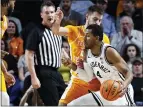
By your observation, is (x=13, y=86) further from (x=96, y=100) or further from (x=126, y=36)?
(x=96, y=100)

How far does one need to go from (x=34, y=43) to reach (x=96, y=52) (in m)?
1.31

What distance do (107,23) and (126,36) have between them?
0.48 m

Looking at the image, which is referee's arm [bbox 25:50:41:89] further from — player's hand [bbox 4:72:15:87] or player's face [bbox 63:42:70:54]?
player's face [bbox 63:42:70:54]

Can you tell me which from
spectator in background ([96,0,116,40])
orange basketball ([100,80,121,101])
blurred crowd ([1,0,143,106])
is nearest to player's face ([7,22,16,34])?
blurred crowd ([1,0,143,106])

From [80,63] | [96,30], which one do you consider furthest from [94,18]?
[80,63]

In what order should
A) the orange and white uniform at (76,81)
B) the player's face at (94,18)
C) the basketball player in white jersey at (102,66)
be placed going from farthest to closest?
the player's face at (94,18)
the orange and white uniform at (76,81)
the basketball player in white jersey at (102,66)

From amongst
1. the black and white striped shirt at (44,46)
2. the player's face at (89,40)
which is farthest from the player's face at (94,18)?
the black and white striped shirt at (44,46)

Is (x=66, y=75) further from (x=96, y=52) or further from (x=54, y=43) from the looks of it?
(x=96, y=52)

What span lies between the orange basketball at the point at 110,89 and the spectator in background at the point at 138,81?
2303 millimetres

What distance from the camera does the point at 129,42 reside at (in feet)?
35.5

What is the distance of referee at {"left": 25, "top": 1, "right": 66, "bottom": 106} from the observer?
8.59 metres

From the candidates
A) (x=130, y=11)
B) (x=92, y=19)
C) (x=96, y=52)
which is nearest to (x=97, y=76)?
(x=96, y=52)

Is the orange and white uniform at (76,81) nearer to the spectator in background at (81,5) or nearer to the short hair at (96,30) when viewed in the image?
the short hair at (96,30)

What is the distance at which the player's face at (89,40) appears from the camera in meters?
7.78
